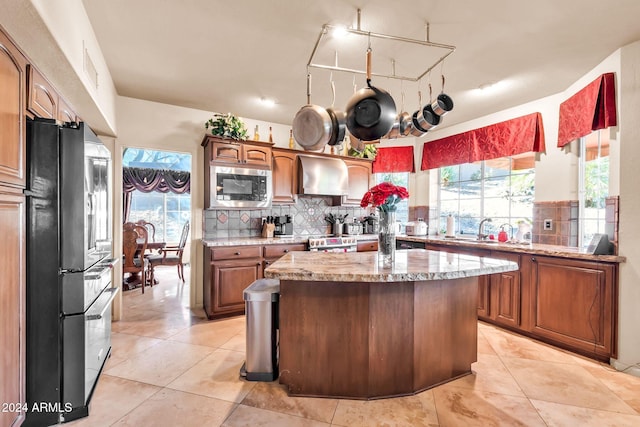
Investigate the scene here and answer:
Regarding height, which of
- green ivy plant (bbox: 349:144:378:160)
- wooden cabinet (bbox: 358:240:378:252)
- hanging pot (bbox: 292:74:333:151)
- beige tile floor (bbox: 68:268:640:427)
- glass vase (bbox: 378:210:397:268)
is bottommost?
beige tile floor (bbox: 68:268:640:427)

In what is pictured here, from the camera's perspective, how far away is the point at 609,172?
99.3 inches

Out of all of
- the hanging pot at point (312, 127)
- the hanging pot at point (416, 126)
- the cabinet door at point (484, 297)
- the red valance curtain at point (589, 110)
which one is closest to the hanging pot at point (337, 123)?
the hanging pot at point (312, 127)

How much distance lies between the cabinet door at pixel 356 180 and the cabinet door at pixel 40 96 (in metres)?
3.37

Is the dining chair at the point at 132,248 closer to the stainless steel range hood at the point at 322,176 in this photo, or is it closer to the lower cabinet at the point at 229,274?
the lower cabinet at the point at 229,274

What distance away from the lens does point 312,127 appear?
7.41 feet

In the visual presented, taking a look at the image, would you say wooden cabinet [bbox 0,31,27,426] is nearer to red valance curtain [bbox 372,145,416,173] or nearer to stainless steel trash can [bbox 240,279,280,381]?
stainless steel trash can [bbox 240,279,280,381]

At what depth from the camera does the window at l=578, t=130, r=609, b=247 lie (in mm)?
2787

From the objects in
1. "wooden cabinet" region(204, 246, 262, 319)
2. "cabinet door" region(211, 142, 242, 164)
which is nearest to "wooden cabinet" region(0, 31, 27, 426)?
"wooden cabinet" region(204, 246, 262, 319)

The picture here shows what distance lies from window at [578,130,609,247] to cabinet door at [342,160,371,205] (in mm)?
2603

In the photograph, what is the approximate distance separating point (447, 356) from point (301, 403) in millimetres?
1077

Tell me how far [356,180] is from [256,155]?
1657 mm

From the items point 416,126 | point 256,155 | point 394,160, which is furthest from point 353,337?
point 394,160

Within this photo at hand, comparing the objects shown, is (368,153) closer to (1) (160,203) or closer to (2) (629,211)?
(2) (629,211)

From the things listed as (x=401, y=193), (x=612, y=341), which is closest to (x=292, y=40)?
(x=401, y=193)
